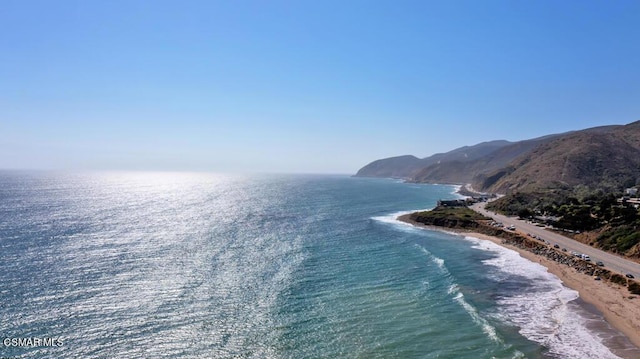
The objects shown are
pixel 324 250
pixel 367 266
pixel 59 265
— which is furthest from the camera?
pixel 324 250

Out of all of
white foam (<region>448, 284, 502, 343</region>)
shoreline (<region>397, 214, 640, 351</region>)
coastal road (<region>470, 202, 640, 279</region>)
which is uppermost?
coastal road (<region>470, 202, 640, 279</region>)

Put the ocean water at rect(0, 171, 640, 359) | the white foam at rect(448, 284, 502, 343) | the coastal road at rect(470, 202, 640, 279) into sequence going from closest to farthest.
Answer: the ocean water at rect(0, 171, 640, 359) < the white foam at rect(448, 284, 502, 343) < the coastal road at rect(470, 202, 640, 279)

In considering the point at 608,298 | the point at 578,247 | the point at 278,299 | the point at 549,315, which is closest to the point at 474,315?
the point at 549,315

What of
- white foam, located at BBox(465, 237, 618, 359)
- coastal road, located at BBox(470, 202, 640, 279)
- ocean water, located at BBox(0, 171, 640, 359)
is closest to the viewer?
ocean water, located at BBox(0, 171, 640, 359)

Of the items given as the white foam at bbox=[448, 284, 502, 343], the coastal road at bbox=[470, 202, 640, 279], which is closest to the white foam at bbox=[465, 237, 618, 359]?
the white foam at bbox=[448, 284, 502, 343]

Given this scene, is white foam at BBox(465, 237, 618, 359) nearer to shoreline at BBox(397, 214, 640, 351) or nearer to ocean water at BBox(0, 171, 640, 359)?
ocean water at BBox(0, 171, 640, 359)

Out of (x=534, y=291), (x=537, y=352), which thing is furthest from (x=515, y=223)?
(x=537, y=352)

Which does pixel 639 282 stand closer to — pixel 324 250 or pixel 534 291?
pixel 534 291

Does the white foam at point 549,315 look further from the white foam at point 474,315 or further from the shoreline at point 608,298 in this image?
the white foam at point 474,315
